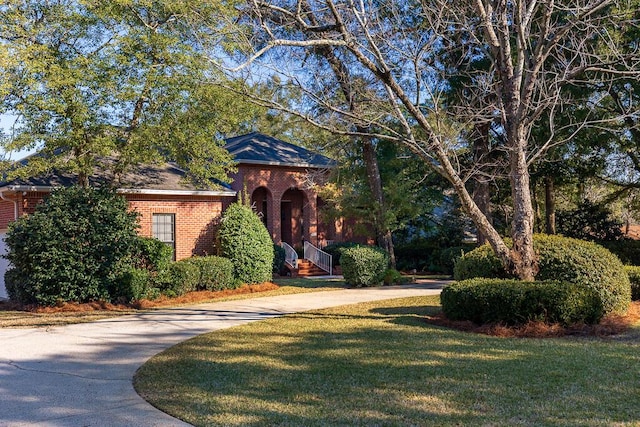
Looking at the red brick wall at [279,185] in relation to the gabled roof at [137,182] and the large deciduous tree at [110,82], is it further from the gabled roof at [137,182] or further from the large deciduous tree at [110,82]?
the large deciduous tree at [110,82]

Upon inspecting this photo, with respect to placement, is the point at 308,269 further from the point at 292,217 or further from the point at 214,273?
the point at 214,273

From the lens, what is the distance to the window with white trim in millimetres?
18984

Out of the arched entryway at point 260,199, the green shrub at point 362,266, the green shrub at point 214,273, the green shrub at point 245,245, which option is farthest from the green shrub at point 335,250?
the green shrub at point 214,273

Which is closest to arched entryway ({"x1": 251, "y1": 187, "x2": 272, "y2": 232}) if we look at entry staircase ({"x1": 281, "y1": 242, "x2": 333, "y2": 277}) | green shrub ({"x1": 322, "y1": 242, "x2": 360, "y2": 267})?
entry staircase ({"x1": 281, "y1": 242, "x2": 333, "y2": 277})

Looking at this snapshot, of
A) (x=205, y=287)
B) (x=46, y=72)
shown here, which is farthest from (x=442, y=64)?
(x=46, y=72)

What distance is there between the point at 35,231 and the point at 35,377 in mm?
7625

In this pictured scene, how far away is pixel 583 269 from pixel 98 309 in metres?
11.3

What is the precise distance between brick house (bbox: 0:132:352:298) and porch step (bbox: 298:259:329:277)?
6.26 ft

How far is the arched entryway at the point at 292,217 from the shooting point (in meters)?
28.5

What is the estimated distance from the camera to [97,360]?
855 centimetres

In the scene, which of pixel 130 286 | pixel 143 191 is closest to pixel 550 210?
pixel 143 191

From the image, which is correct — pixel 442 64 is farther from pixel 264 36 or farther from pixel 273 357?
pixel 273 357

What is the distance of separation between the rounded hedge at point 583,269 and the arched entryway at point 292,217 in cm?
1692

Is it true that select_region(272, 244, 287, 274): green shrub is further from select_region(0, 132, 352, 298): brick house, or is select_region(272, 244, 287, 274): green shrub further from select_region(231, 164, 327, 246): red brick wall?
select_region(0, 132, 352, 298): brick house
